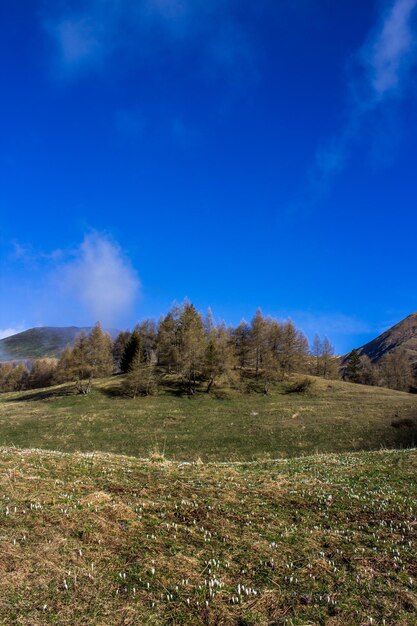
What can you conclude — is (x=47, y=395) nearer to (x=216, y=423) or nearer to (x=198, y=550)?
(x=216, y=423)

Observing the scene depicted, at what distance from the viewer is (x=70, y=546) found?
784 centimetres

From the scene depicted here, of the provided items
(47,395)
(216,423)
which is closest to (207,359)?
(216,423)

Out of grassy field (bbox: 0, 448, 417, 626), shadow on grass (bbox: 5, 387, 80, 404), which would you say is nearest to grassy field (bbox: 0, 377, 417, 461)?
shadow on grass (bbox: 5, 387, 80, 404)

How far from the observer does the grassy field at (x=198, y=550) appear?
6133 millimetres

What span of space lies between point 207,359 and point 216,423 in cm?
2723

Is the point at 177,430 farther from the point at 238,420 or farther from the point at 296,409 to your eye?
the point at 296,409

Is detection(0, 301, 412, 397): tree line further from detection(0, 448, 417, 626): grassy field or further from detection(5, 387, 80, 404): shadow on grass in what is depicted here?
detection(0, 448, 417, 626): grassy field

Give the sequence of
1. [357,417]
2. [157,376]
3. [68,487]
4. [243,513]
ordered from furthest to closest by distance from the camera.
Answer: [157,376] < [357,417] < [68,487] < [243,513]

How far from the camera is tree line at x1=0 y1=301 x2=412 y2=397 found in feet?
274

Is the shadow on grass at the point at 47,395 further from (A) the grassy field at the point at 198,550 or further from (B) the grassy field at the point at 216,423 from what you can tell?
(A) the grassy field at the point at 198,550

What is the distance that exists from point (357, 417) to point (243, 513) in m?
54.1

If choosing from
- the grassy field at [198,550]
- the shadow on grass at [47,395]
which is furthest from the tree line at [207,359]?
the grassy field at [198,550]

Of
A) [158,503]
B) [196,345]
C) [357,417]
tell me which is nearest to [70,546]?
[158,503]

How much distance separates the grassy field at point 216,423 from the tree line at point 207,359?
192 inches
